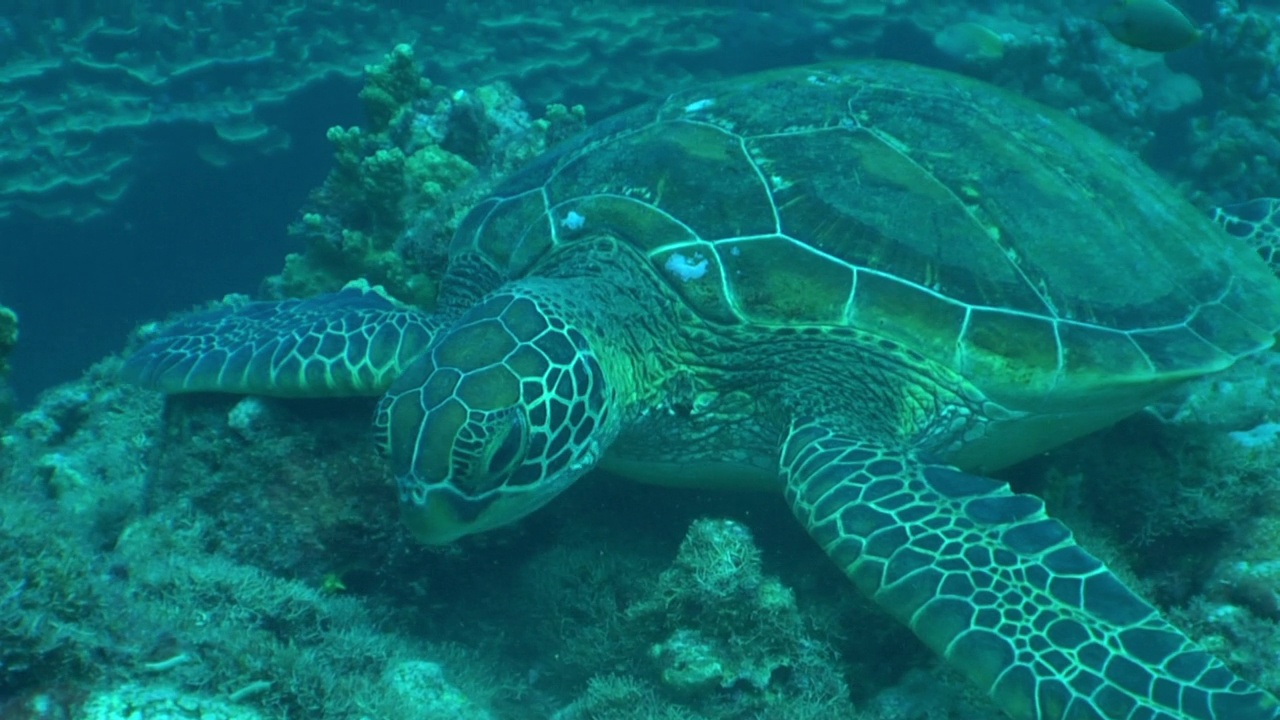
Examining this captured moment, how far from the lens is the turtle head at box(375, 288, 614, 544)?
2592 millimetres

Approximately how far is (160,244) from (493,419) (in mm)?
10968

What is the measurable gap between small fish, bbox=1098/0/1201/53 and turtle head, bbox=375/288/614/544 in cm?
560

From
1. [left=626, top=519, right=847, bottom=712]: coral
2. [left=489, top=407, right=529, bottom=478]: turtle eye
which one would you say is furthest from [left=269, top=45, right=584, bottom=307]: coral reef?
[left=626, top=519, right=847, bottom=712]: coral

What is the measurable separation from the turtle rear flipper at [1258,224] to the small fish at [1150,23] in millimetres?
1905

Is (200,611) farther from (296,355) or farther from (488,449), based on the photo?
(296,355)

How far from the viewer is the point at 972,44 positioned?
10.0 m

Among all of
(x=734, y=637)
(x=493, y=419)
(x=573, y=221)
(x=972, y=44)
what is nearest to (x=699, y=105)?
(x=573, y=221)

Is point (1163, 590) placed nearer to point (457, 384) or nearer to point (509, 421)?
point (509, 421)

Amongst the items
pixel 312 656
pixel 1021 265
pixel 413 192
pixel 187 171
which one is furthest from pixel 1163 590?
pixel 187 171

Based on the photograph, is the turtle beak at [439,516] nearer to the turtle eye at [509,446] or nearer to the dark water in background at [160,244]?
the turtle eye at [509,446]

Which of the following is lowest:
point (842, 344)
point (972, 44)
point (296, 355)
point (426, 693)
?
point (972, 44)

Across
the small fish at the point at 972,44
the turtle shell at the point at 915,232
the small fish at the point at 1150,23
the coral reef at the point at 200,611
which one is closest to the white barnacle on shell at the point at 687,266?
the turtle shell at the point at 915,232

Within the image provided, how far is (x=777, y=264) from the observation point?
10.5ft

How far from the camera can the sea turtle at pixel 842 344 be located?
246cm
